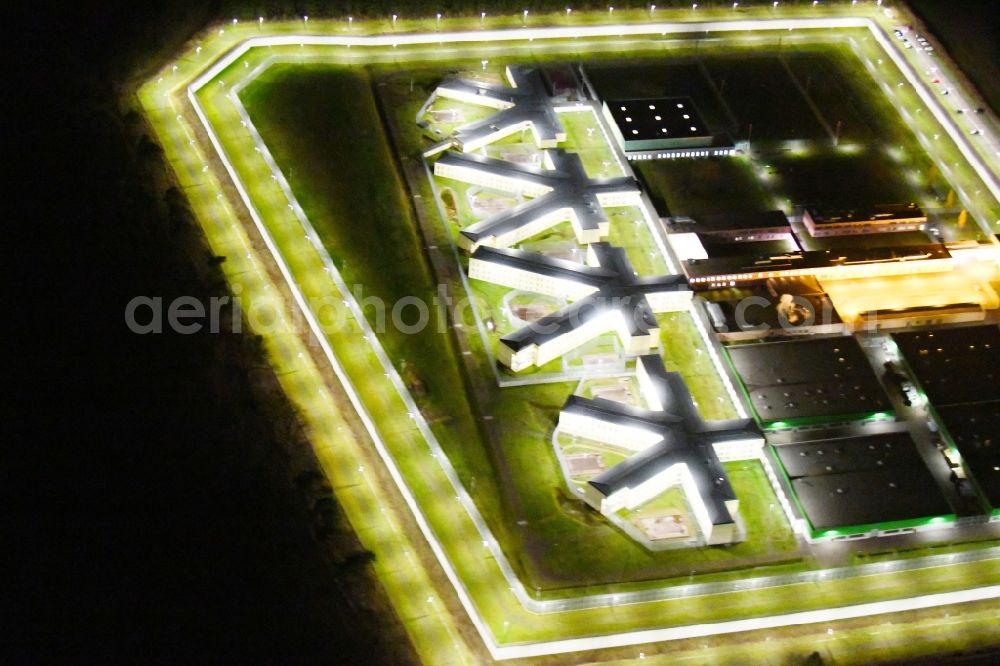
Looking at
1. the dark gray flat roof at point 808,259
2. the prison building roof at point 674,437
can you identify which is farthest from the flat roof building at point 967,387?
the prison building roof at point 674,437

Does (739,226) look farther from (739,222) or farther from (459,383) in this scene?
(459,383)

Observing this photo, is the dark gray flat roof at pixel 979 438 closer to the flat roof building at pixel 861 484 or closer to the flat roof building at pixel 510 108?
the flat roof building at pixel 861 484

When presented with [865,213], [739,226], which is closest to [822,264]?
[739,226]

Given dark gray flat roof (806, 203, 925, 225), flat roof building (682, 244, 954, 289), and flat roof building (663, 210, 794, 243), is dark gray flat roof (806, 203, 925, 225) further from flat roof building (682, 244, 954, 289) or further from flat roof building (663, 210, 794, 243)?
flat roof building (682, 244, 954, 289)

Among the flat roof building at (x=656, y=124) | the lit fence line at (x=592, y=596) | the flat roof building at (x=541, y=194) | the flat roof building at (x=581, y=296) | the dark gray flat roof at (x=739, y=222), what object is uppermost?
the flat roof building at (x=656, y=124)

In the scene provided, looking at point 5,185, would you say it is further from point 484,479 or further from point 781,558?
point 781,558

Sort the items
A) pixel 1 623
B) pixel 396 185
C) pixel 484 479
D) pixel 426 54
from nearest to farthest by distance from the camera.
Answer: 1. pixel 1 623
2. pixel 484 479
3. pixel 396 185
4. pixel 426 54

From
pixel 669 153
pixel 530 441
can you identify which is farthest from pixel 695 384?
pixel 669 153
